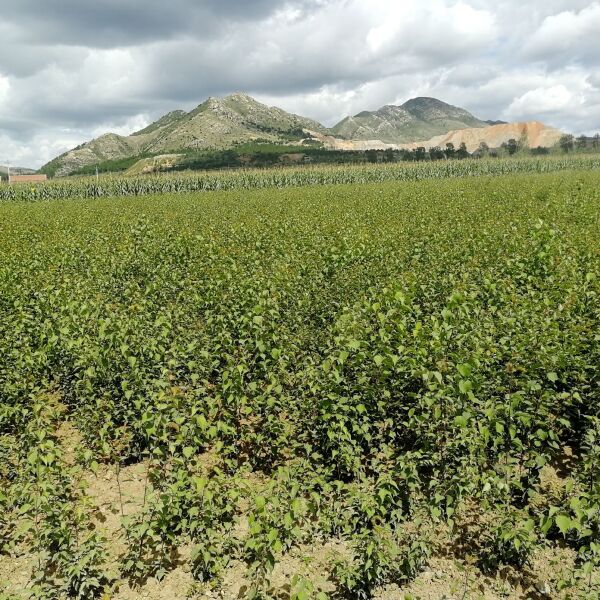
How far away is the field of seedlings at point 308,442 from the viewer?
15.4 ft

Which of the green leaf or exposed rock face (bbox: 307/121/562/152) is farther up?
exposed rock face (bbox: 307/121/562/152)

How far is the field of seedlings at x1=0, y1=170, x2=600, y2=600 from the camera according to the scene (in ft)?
15.4

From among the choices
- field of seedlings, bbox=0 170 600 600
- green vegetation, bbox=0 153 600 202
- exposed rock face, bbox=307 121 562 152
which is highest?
exposed rock face, bbox=307 121 562 152

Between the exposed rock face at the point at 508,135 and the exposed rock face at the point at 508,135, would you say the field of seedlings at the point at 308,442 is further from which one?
the exposed rock face at the point at 508,135

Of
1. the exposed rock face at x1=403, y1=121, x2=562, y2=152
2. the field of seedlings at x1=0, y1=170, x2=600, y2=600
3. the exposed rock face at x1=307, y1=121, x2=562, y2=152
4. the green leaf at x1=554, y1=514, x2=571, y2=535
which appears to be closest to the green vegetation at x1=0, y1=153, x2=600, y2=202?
the field of seedlings at x1=0, y1=170, x2=600, y2=600

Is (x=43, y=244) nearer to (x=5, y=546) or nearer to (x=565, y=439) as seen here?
(x=5, y=546)

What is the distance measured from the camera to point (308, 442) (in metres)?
6.62

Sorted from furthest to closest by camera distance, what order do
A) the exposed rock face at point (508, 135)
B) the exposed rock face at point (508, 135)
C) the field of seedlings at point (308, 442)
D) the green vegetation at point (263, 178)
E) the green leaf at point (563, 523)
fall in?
1. the exposed rock face at point (508, 135)
2. the exposed rock face at point (508, 135)
3. the green vegetation at point (263, 178)
4. the field of seedlings at point (308, 442)
5. the green leaf at point (563, 523)

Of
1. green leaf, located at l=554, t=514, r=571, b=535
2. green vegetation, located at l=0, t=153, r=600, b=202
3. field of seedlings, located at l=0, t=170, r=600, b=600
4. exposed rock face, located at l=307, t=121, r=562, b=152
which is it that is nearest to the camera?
green leaf, located at l=554, t=514, r=571, b=535

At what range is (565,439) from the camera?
6605 millimetres

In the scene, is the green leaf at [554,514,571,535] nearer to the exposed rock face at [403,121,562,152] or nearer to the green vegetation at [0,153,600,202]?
the green vegetation at [0,153,600,202]

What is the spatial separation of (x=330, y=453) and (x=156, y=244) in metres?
12.9

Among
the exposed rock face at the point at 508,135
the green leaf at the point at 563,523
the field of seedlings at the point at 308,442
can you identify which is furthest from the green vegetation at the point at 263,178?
the exposed rock face at the point at 508,135

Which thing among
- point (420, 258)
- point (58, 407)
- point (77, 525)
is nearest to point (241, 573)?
point (77, 525)
